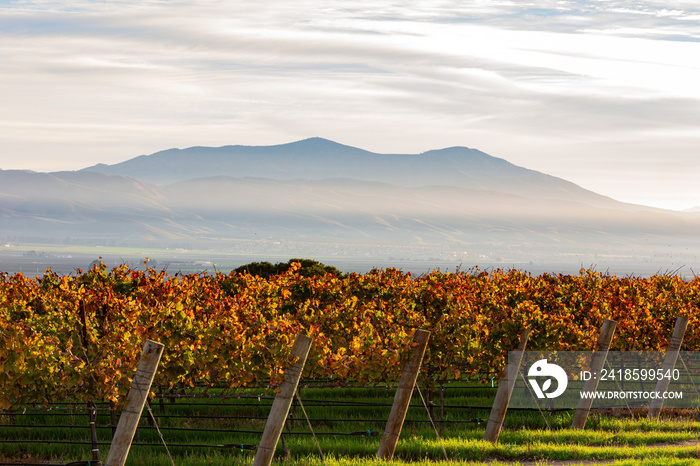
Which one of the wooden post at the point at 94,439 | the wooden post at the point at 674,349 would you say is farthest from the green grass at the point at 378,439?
the wooden post at the point at 94,439

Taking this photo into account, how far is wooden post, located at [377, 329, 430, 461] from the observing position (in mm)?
11289

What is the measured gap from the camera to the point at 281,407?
1007 cm

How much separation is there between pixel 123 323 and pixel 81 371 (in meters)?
2.20

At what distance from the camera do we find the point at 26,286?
64.2 feet

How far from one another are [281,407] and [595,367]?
7.10 m

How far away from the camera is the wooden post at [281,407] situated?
33.0 feet

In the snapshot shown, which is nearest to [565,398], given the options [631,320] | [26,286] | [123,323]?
[631,320]

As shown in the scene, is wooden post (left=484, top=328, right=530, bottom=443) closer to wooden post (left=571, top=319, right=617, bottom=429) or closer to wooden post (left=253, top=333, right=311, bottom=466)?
wooden post (left=571, top=319, right=617, bottom=429)

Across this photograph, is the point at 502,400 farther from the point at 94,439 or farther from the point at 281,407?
the point at 94,439

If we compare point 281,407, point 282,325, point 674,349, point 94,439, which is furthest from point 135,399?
point 674,349

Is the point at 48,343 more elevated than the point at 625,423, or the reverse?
the point at 48,343

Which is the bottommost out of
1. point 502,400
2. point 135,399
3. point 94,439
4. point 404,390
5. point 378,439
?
point 378,439

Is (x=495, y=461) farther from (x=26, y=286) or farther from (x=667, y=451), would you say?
(x=26, y=286)

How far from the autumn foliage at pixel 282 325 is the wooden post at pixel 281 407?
590 mm
